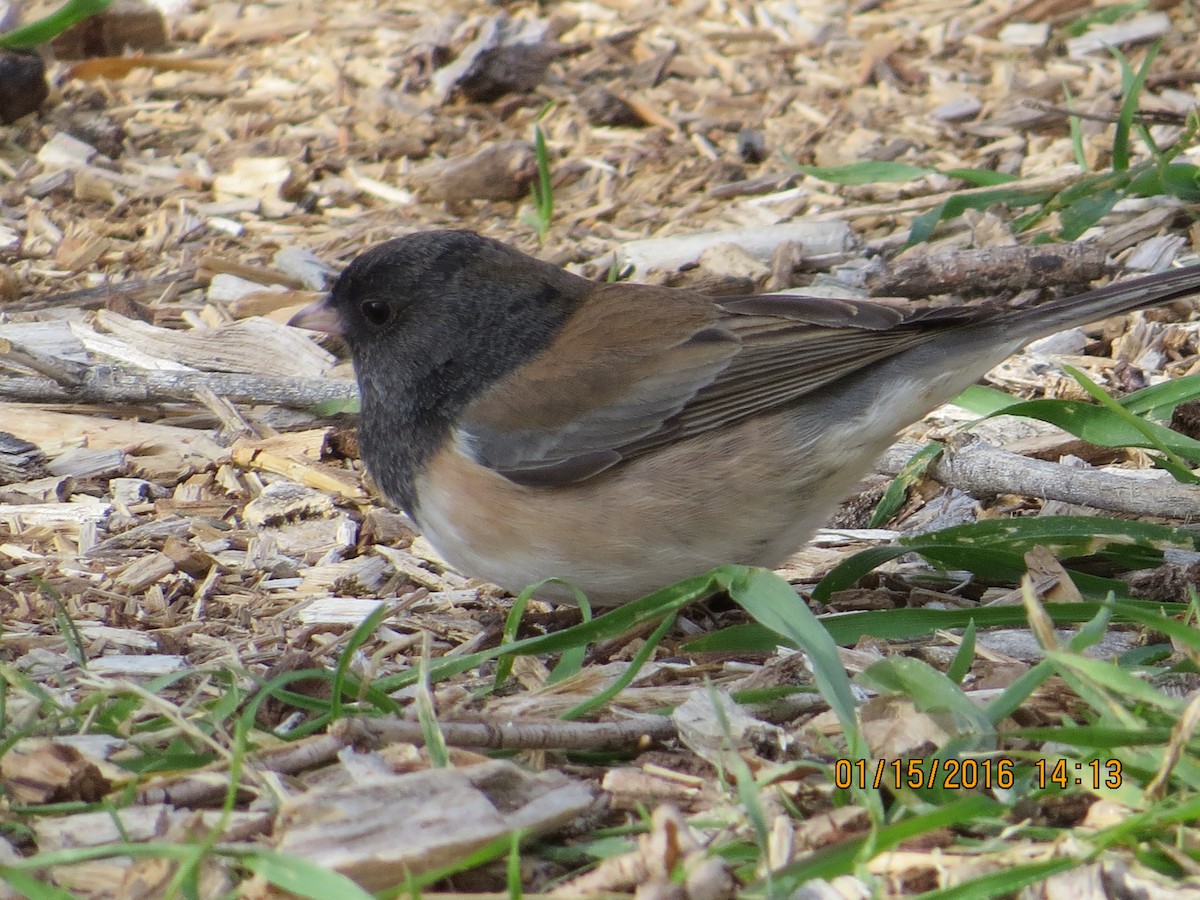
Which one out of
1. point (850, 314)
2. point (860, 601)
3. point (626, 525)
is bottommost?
point (860, 601)

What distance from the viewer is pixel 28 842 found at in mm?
1831

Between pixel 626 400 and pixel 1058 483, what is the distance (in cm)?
87

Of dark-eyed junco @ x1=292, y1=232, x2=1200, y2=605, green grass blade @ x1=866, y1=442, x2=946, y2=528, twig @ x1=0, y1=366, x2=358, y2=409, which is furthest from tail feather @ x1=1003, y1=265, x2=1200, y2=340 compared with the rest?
twig @ x1=0, y1=366, x2=358, y2=409

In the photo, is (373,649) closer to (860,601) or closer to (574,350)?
(574,350)

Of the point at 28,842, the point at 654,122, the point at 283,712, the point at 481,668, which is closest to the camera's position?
the point at 28,842

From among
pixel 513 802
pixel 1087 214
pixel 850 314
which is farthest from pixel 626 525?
pixel 1087 214

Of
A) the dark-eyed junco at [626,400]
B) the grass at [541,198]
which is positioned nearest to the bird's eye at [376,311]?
the dark-eyed junco at [626,400]

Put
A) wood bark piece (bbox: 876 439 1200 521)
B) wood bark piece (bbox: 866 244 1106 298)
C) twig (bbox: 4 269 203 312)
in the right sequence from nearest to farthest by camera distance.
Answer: wood bark piece (bbox: 876 439 1200 521), wood bark piece (bbox: 866 244 1106 298), twig (bbox: 4 269 203 312)

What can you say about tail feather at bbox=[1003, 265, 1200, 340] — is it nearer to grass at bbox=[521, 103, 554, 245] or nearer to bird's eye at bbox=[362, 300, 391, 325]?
bird's eye at bbox=[362, 300, 391, 325]

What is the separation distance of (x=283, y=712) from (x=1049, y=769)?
45.2 inches
